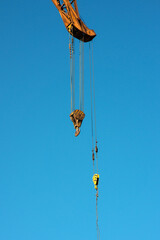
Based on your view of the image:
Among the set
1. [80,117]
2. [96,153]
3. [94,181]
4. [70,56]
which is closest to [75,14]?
[70,56]

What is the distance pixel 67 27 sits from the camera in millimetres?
23125

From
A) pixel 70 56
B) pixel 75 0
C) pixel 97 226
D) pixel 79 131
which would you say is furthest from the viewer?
pixel 75 0

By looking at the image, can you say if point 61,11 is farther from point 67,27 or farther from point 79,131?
point 79,131

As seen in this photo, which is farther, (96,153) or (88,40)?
(88,40)

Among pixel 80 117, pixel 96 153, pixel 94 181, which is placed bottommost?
pixel 94 181

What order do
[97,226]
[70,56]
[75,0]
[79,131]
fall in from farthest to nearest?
[75,0]
[70,56]
[79,131]
[97,226]

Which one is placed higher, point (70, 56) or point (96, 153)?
point (70, 56)

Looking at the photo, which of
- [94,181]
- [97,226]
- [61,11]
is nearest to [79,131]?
[94,181]

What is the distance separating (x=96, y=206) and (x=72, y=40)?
9.63 metres

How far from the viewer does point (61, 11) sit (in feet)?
78.1

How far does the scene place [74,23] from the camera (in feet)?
75.4

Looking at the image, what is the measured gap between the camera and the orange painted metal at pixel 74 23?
23.0 meters

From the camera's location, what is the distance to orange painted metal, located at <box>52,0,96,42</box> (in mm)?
23016

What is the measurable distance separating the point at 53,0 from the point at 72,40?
A: 3.21 metres
